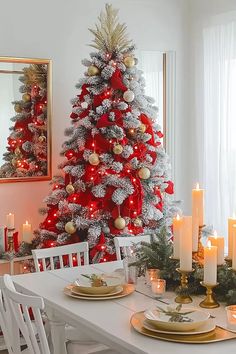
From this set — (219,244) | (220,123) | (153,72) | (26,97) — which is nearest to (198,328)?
(219,244)

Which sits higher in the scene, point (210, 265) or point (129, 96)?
point (129, 96)

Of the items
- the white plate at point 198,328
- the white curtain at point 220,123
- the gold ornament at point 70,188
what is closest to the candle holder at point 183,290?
the white plate at point 198,328

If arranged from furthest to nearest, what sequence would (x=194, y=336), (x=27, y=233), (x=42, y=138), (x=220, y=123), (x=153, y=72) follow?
(x=153, y=72) → (x=220, y=123) → (x=42, y=138) → (x=27, y=233) → (x=194, y=336)

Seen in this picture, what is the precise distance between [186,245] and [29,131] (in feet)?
8.43

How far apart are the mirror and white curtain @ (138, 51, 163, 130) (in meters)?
1.00

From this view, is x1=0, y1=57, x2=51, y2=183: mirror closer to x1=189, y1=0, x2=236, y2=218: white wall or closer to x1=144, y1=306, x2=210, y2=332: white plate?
x1=189, y1=0, x2=236, y2=218: white wall

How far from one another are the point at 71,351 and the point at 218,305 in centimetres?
85

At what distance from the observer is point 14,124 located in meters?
5.10

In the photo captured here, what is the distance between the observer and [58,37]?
5297mm

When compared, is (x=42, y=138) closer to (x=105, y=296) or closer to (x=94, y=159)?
(x=94, y=159)

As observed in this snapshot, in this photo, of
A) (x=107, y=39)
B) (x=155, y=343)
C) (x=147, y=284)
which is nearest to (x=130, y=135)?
(x=107, y=39)

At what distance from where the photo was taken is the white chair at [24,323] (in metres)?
2.62

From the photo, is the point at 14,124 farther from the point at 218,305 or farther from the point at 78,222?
the point at 218,305

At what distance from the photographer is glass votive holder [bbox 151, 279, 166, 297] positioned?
3.01 meters
